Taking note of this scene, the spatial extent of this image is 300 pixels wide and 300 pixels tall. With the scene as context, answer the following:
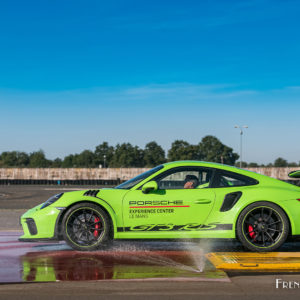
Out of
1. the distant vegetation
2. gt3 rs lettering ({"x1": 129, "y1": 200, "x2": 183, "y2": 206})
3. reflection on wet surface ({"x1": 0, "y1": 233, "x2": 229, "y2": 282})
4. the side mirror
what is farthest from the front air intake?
the distant vegetation

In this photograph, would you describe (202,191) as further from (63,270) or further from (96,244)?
(63,270)

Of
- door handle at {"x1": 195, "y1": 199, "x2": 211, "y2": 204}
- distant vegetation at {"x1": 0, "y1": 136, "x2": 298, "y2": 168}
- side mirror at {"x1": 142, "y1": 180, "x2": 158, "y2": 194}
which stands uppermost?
distant vegetation at {"x1": 0, "y1": 136, "x2": 298, "y2": 168}

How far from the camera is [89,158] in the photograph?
501 ft

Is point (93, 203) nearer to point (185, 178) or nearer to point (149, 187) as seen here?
point (149, 187)

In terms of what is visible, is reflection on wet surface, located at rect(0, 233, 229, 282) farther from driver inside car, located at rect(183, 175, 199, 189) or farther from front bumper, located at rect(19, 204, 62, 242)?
driver inside car, located at rect(183, 175, 199, 189)

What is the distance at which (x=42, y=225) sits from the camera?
6254 millimetres

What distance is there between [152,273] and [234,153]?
135 m

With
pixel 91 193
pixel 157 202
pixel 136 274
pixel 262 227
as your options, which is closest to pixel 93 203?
pixel 91 193

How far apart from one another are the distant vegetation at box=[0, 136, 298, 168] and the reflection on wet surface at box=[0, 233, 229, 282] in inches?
3917

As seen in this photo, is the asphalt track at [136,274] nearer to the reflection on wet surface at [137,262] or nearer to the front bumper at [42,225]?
the reflection on wet surface at [137,262]

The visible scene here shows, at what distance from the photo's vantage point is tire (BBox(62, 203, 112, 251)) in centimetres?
619

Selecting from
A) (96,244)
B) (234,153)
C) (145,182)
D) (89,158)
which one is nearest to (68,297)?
(96,244)

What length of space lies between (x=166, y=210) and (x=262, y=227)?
53.0 inches

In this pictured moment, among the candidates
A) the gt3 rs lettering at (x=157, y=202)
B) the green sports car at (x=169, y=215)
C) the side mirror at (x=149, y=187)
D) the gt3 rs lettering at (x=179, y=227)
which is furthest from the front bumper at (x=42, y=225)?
the side mirror at (x=149, y=187)
